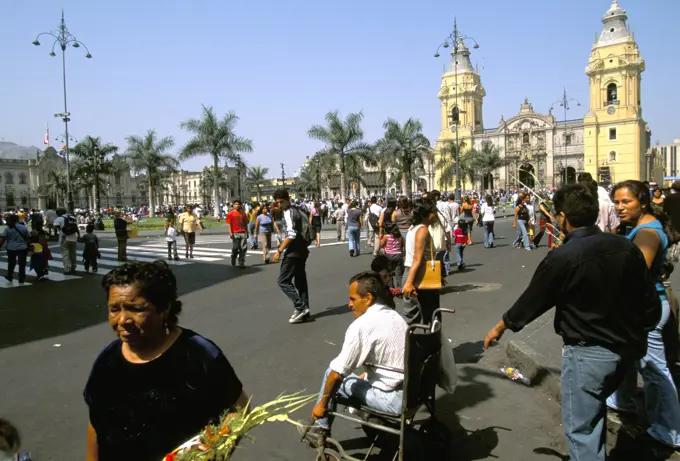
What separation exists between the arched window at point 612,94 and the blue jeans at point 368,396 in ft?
276

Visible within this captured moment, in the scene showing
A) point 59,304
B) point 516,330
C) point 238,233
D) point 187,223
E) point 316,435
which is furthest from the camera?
point 187,223

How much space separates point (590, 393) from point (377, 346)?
4.18 feet

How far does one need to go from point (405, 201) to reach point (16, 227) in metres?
8.93

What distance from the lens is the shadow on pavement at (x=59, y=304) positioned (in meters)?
7.17

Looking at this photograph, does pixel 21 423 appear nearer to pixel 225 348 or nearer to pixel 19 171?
pixel 225 348

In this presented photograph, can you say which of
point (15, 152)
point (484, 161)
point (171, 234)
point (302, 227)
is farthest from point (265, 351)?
point (15, 152)

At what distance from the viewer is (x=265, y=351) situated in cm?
593

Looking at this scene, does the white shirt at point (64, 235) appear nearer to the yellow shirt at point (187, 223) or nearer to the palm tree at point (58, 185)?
the yellow shirt at point (187, 223)

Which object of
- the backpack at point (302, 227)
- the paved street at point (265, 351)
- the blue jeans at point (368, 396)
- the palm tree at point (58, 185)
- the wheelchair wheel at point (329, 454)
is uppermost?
the palm tree at point (58, 185)

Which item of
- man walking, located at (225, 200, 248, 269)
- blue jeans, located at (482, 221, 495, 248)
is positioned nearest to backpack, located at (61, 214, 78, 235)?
man walking, located at (225, 200, 248, 269)

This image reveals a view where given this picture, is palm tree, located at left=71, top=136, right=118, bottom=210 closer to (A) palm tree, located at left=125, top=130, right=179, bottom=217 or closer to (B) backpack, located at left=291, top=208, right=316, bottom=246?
(A) palm tree, located at left=125, top=130, right=179, bottom=217

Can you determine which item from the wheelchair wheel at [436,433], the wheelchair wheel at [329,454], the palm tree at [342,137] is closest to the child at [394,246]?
the wheelchair wheel at [436,433]

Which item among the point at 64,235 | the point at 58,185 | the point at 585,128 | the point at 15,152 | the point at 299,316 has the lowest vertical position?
the point at 299,316

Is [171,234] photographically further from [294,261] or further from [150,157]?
[150,157]
